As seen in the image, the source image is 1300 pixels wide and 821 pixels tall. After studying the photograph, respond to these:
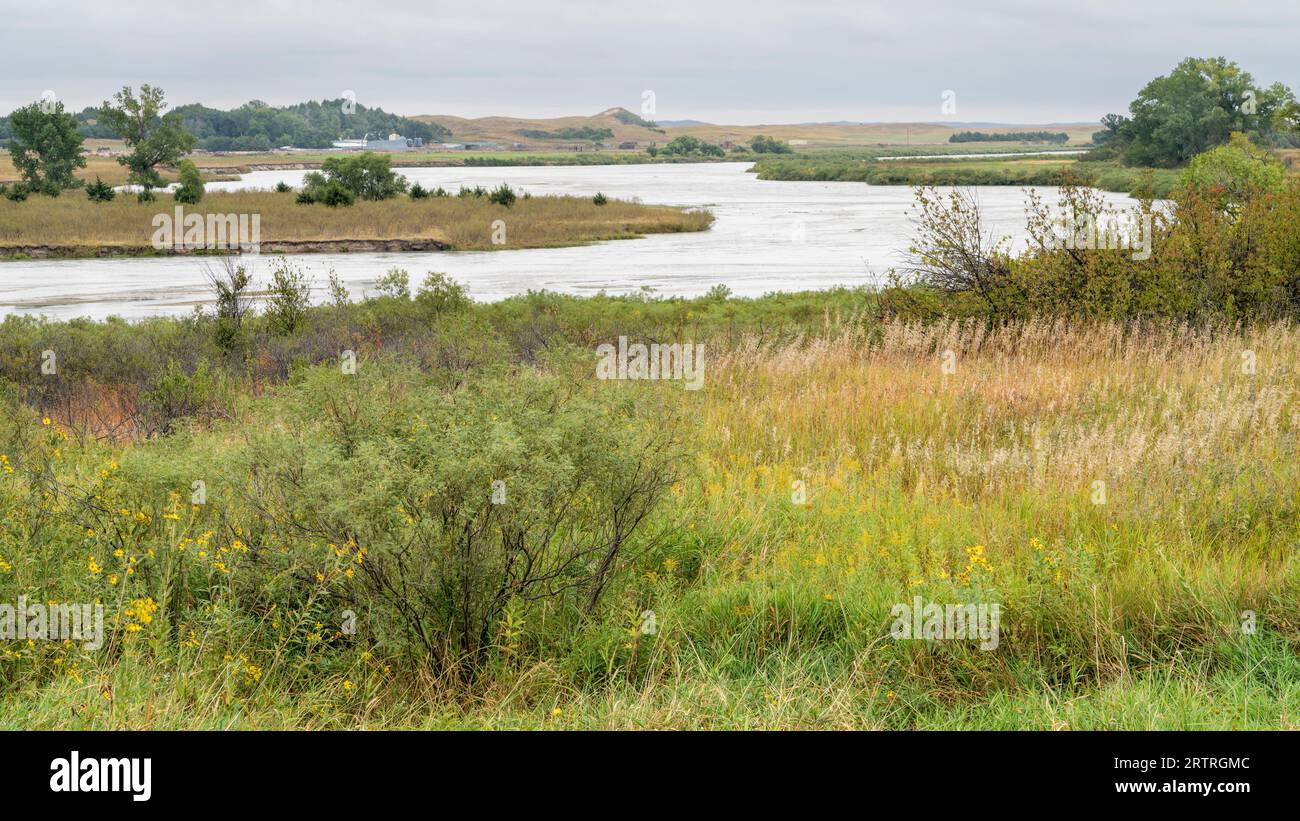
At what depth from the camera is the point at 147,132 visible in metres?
76.9

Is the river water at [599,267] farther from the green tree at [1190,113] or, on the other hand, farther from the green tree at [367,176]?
the green tree at [1190,113]

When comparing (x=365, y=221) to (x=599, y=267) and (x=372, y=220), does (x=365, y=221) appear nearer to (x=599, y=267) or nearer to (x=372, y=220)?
(x=372, y=220)

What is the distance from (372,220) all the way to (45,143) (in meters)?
35.3

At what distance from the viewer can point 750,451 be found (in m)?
9.49

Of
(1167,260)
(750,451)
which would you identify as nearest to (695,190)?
(1167,260)

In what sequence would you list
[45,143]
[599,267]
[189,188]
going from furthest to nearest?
1. [45,143]
2. [189,188]
3. [599,267]

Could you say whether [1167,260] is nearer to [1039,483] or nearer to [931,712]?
[1039,483]

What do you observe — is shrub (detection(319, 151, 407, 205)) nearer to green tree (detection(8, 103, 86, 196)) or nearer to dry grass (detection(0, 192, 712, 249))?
dry grass (detection(0, 192, 712, 249))

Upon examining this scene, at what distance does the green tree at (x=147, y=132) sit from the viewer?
7519cm

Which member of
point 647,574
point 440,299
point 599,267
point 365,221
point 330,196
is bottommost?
point 647,574

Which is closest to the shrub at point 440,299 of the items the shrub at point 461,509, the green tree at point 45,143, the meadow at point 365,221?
the shrub at point 461,509

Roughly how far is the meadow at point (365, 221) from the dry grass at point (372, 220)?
4cm

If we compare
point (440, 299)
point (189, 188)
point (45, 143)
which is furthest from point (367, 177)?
point (440, 299)

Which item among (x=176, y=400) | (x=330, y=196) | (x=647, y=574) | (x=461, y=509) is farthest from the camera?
(x=330, y=196)
